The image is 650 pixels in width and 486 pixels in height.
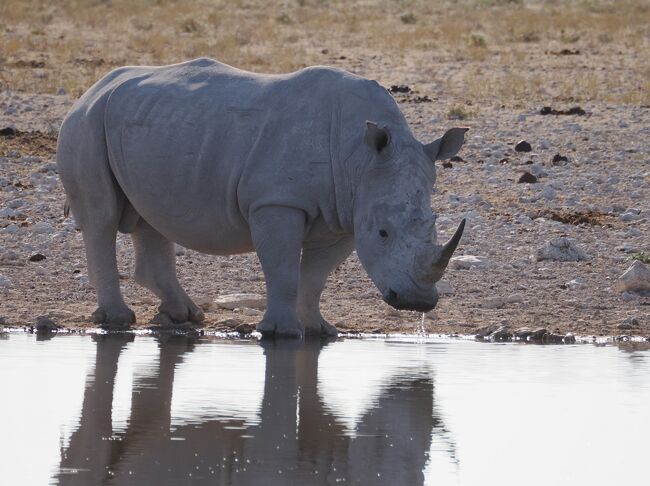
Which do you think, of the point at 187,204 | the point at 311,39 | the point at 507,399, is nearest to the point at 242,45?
the point at 311,39

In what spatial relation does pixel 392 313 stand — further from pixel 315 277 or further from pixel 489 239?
pixel 489 239

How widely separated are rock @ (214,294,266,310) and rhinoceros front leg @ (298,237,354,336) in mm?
1044

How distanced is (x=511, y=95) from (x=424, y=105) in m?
1.43

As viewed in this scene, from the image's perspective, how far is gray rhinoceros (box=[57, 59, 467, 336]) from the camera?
9.38 m

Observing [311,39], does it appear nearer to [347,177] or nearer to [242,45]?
[242,45]

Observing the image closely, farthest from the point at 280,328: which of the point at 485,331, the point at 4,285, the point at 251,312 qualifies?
the point at 4,285

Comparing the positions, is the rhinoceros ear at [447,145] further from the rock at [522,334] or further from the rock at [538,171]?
the rock at [538,171]

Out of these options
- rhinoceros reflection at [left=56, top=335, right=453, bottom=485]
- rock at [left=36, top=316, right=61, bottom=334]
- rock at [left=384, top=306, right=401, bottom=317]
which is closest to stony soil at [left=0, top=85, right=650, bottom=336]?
rock at [left=384, top=306, right=401, bottom=317]

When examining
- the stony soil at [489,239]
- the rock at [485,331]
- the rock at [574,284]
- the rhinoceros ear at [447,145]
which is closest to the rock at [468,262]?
the stony soil at [489,239]

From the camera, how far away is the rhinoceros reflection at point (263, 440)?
6.03m

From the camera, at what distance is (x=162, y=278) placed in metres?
10.8

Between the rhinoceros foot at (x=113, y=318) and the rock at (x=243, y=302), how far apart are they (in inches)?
35.6

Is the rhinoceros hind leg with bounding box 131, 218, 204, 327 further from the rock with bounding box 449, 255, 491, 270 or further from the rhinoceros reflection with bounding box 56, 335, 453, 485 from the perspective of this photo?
the rock with bounding box 449, 255, 491, 270

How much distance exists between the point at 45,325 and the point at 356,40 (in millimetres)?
A: 19378
